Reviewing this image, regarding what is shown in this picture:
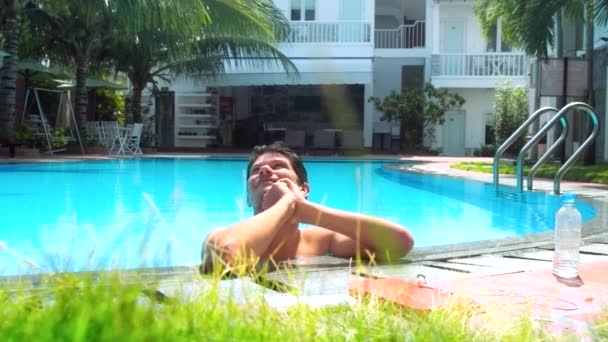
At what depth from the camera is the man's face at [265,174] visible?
11.3 feet

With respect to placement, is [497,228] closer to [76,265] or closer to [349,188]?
[349,188]

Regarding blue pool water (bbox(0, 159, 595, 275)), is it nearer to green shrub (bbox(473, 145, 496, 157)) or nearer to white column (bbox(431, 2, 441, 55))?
green shrub (bbox(473, 145, 496, 157))

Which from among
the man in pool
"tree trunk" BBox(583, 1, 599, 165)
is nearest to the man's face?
the man in pool

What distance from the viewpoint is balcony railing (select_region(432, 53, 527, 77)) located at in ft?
79.9

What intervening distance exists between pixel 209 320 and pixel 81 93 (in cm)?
1807

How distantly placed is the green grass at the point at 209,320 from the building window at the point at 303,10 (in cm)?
2385

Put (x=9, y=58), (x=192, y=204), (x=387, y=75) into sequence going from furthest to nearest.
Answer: (x=387, y=75) < (x=9, y=58) < (x=192, y=204)

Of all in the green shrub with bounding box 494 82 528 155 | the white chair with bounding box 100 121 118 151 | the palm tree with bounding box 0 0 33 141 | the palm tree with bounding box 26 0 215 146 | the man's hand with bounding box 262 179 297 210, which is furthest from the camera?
the green shrub with bounding box 494 82 528 155

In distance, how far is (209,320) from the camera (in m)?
1.81

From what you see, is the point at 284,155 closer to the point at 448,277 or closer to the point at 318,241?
the point at 318,241

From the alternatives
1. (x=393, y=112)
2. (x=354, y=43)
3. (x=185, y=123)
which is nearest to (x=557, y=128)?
(x=393, y=112)

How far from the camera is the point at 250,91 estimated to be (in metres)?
27.8

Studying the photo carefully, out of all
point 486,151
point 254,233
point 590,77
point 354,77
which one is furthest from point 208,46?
point 254,233

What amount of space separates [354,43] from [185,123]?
6.76 meters
